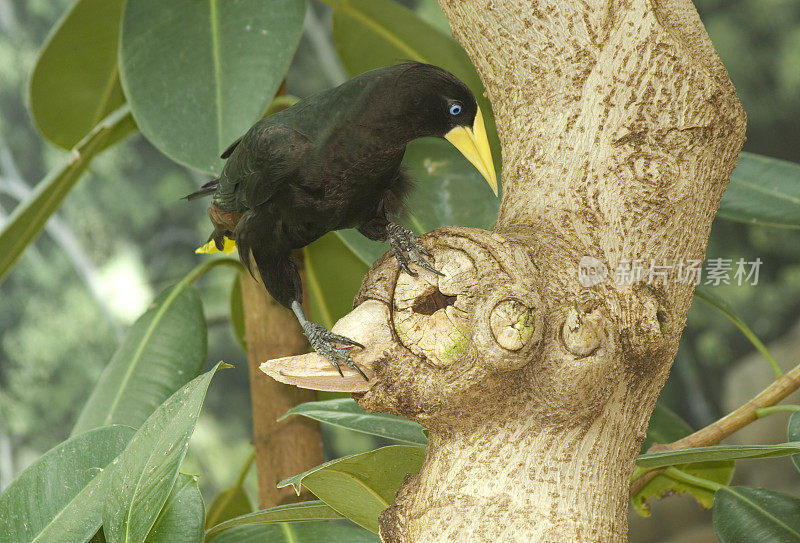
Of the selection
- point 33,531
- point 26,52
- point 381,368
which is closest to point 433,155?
point 381,368

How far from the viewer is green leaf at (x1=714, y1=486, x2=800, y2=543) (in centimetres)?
82

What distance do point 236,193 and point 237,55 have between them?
19 centimetres

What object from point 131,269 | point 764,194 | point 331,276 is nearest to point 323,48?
point 131,269

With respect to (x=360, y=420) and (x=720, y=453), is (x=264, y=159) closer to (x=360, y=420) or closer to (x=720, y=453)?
(x=360, y=420)

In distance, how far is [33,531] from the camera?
2.46 feet

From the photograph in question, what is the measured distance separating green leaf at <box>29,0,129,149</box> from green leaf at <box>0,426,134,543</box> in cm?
58

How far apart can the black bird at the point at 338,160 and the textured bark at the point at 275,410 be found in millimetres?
154

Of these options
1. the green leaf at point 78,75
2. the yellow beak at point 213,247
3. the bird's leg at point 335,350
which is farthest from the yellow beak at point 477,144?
the green leaf at point 78,75

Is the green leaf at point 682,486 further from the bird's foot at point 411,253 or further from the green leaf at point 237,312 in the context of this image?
the green leaf at point 237,312

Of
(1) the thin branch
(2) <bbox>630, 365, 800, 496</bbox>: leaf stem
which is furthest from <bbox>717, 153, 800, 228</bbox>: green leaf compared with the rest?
(1) the thin branch

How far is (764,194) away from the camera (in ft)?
3.33

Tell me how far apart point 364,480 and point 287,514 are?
11 cm

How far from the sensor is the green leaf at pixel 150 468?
61 centimetres

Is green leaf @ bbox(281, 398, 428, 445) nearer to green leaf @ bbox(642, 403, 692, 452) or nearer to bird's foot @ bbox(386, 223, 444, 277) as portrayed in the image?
bird's foot @ bbox(386, 223, 444, 277)
